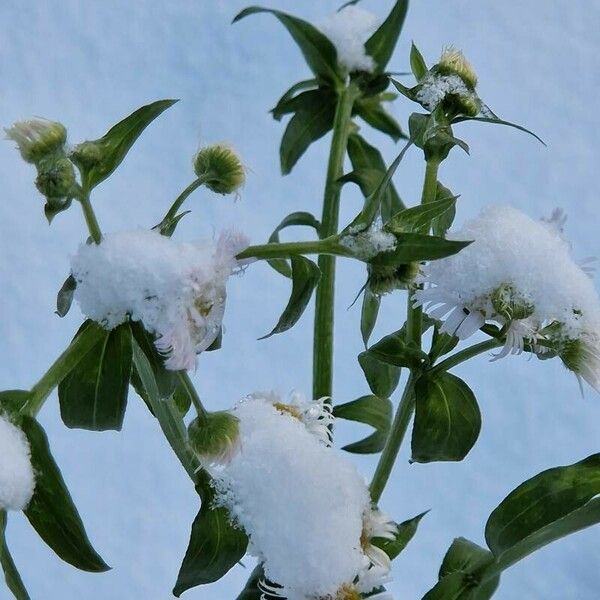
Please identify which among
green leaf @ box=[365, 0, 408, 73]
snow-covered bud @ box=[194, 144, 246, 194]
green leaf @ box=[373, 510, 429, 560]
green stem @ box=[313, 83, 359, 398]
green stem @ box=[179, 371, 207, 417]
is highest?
green leaf @ box=[365, 0, 408, 73]

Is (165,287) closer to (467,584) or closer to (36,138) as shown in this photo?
(36,138)

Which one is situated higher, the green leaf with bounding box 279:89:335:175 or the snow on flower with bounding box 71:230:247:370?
the green leaf with bounding box 279:89:335:175

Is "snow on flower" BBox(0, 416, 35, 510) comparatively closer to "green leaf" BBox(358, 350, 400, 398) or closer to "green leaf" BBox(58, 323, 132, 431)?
"green leaf" BBox(58, 323, 132, 431)

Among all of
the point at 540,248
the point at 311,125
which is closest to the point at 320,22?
the point at 311,125

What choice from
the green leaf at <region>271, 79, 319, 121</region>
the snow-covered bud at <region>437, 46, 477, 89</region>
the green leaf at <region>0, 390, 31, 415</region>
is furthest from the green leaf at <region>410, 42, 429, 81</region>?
the green leaf at <region>0, 390, 31, 415</region>

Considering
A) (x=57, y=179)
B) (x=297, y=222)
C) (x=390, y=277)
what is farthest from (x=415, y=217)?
(x=297, y=222)

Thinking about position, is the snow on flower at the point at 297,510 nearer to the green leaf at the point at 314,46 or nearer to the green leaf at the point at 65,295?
the green leaf at the point at 65,295

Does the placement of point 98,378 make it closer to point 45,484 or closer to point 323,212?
point 45,484
